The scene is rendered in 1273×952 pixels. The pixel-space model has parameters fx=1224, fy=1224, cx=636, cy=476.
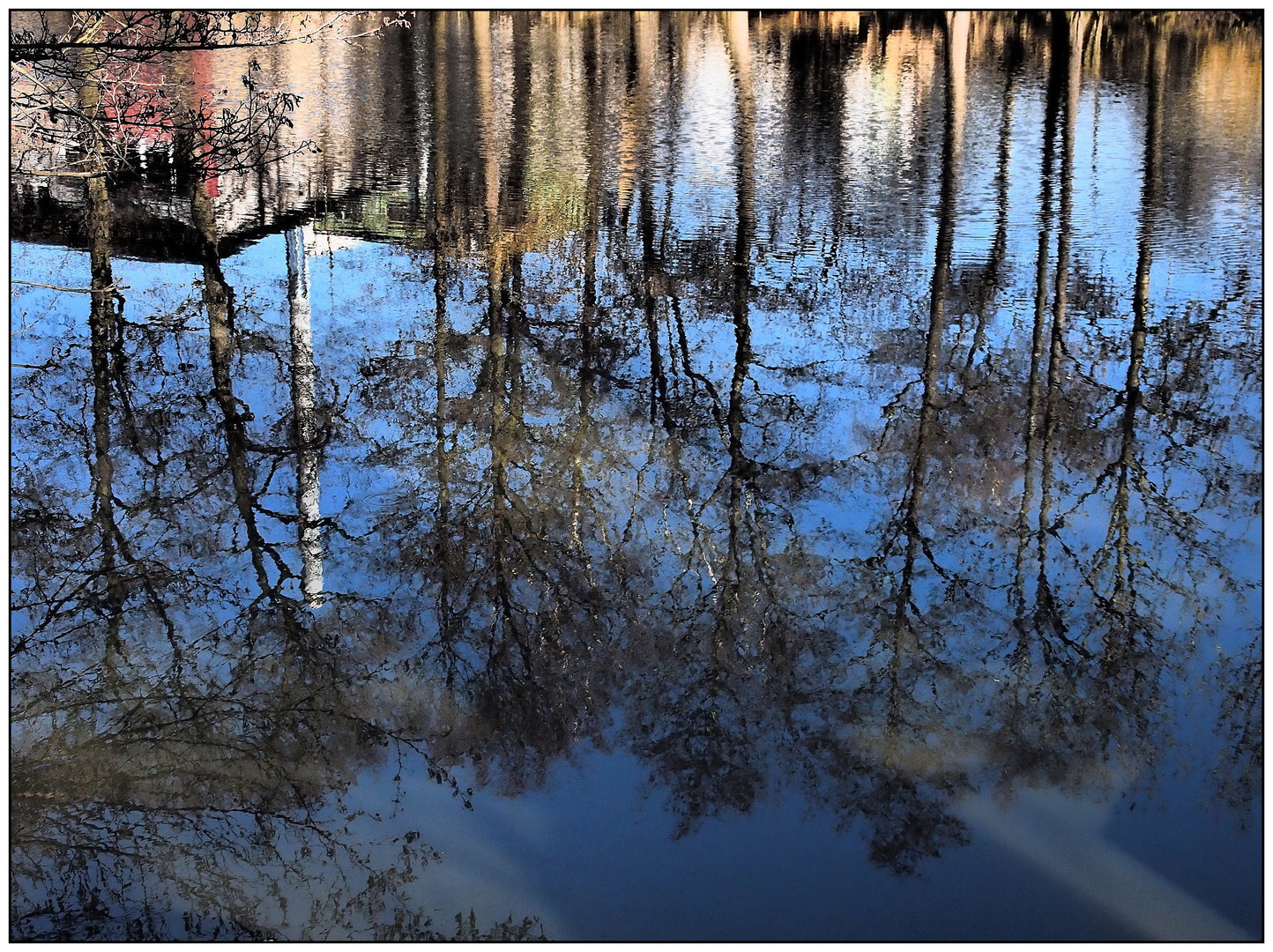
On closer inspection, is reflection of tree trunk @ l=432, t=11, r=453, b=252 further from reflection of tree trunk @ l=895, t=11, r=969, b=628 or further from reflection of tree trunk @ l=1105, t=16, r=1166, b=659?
reflection of tree trunk @ l=1105, t=16, r=1166, b=659

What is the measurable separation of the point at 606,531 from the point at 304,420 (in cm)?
257

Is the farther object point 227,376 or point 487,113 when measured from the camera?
Answer: point 487,113

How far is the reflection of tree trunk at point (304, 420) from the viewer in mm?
6723

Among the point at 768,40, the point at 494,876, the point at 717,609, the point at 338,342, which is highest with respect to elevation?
the point at 768,40

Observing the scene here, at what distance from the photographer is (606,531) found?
23.1 feet

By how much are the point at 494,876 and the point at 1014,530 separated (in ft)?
12.3

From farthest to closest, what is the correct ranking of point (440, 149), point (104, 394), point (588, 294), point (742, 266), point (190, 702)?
point (440, 149)
point (742, 266)
point (588, 294)
point (104, 394)
point (190, 702)

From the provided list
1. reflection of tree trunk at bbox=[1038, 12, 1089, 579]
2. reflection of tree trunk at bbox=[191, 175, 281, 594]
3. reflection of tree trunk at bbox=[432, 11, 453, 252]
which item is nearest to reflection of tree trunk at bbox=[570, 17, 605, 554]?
reflection of tree trunk at bbox=[432, 11, 453, 252]

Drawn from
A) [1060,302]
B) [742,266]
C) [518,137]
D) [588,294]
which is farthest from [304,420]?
[518,137]

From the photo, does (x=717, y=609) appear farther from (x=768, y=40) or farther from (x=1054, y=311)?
(x=768, y=40)

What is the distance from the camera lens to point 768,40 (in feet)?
96.7

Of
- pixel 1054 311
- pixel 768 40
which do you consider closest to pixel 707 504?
pixel 1054 311

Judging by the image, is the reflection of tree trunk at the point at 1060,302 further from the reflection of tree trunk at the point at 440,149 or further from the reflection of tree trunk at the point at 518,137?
the reflection of tree trunk at the point at 440,149

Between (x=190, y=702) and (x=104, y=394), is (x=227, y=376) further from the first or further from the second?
(x=190, y=702)
